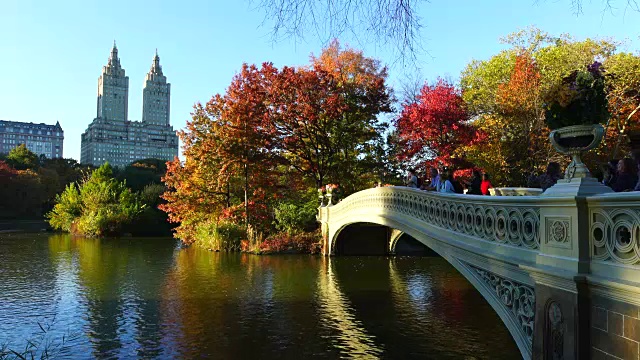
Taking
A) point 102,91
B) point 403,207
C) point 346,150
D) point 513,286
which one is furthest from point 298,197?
point 102,91

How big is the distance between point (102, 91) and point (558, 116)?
14653 cm

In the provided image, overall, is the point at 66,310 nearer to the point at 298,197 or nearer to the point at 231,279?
the point at 231,279

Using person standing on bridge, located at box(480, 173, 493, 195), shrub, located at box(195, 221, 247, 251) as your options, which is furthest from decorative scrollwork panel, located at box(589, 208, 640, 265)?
shrub, located at box(195, 221, 247, 251)

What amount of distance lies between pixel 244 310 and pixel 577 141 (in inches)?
340

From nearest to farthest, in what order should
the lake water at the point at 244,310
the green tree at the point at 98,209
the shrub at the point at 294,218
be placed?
the lake water at the point at 244,310
the shrub at the point at 294,218
the green tree at the point at 98,209

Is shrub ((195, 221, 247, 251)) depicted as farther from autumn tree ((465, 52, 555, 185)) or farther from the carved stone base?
the carved stone base

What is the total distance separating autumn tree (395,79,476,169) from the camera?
19266 millimetres

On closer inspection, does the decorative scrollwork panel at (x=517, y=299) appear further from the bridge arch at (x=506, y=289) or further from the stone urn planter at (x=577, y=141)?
the stone urn planter at (x=577, y=141)

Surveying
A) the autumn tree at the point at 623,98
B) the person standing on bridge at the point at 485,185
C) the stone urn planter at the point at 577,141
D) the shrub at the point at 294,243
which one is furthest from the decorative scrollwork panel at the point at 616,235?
the shrub at the point at 294,243

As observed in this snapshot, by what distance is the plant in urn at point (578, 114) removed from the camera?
4402 mm

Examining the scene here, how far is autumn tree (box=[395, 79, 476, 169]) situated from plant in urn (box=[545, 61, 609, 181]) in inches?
578

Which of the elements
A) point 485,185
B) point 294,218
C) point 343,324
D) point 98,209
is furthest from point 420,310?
point 98,209

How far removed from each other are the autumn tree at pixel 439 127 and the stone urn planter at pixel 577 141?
1469 centimetres

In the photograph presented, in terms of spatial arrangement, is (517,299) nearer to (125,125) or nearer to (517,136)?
(517,136)
